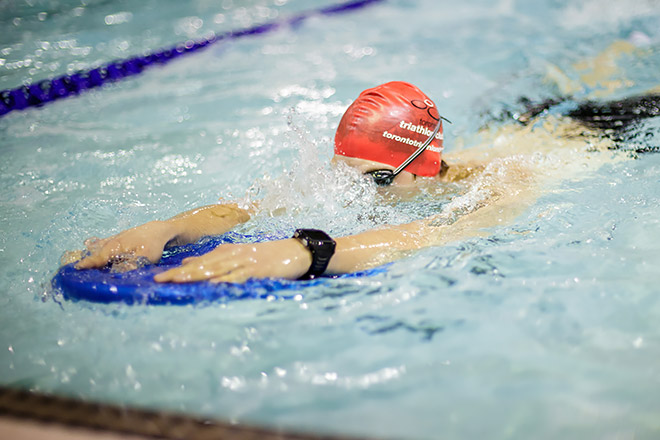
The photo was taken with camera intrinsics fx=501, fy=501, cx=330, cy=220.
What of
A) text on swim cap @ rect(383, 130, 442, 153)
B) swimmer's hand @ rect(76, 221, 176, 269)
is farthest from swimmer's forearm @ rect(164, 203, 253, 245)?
text on swim cap @ rect(383, 130, 442, 153)

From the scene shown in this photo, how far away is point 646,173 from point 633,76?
8.52ft

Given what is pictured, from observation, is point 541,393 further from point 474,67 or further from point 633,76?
point 474,67

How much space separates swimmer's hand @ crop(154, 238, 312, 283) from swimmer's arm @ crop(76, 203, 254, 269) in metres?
0.23

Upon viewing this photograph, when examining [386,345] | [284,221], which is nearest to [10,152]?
[284,221]

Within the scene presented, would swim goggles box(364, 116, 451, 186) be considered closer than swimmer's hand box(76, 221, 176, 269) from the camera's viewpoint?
No

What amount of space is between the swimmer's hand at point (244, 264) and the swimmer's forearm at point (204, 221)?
0.41 m

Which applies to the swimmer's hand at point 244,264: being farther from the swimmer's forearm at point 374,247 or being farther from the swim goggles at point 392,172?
the swim goggles at point 392,172

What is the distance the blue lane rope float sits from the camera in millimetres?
5492

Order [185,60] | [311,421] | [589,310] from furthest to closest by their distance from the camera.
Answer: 1. [185,60]
2. [589,310]
3. [311,421]

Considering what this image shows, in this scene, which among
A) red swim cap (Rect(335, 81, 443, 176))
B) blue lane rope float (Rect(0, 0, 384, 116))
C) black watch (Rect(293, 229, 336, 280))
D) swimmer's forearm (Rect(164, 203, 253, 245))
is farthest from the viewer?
blue lane rope float (Rect(0, 0, 384, 116))

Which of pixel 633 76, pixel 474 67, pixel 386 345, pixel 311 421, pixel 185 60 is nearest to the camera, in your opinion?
pixel 311 421

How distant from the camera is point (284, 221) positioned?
9.52ft

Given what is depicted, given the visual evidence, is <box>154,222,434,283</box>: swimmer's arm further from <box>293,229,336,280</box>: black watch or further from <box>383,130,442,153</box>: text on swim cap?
<box>383,130,442,153</box>: text on swim cap

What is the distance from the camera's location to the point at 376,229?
8.11 ft
